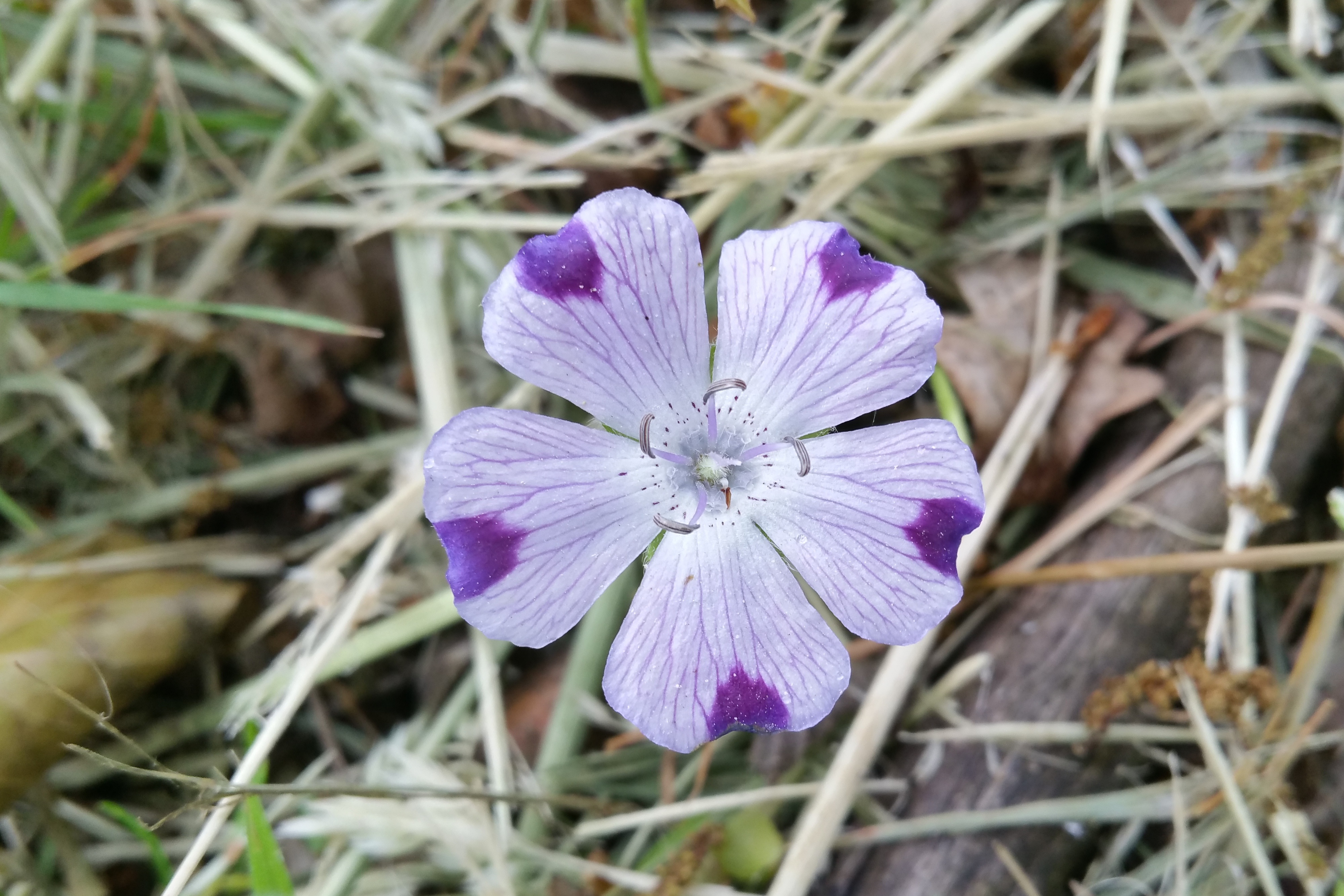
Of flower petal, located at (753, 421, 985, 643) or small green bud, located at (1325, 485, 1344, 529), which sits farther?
small green bud, located at (1325, 485, 1344, 529)

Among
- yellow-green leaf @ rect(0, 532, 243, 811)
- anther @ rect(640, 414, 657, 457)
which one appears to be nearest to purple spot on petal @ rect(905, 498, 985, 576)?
anther @ rect(640, 414, 657, 457)

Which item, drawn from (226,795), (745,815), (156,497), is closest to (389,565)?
(156,497)

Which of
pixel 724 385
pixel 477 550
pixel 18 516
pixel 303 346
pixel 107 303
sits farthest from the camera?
pixel 303 346

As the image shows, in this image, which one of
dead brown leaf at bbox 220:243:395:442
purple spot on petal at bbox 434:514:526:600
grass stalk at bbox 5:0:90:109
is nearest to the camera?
purple spot on petal at bbox 434:514:526:600

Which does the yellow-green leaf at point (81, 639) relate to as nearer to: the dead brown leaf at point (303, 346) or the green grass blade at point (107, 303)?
the dead brown leaf at point (303, 346)

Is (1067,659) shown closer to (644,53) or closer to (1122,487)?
(1122,487)

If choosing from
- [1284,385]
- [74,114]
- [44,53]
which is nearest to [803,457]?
[1284,385]

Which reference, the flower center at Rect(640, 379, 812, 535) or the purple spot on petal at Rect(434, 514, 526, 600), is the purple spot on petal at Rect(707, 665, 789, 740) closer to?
the flower center at Rect(640, 379, 812, 535)

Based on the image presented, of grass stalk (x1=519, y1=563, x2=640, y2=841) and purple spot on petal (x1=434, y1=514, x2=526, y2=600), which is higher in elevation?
purple spot on petal (x1=434, y1=514, x2=526, y2=600)
